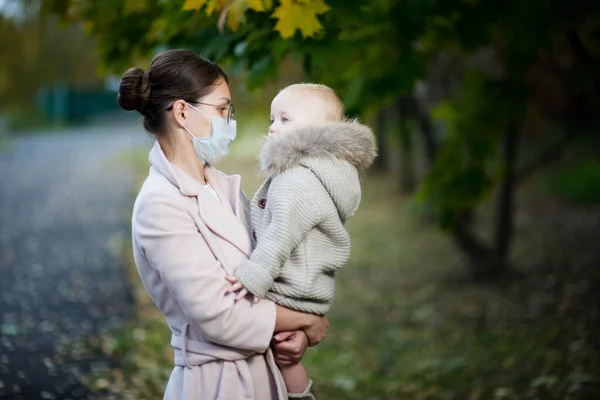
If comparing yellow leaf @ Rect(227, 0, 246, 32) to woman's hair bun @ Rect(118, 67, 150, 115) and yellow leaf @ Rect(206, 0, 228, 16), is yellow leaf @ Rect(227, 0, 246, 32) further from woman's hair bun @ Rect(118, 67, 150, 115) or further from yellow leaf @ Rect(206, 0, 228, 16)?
woman's hair bun @ Rect(118, 67, 150, 115)

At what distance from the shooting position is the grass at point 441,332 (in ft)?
20.5

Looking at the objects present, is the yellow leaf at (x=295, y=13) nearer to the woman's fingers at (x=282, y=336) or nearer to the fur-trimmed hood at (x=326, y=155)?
the fur-trimmed hood at (x=326, y=155)

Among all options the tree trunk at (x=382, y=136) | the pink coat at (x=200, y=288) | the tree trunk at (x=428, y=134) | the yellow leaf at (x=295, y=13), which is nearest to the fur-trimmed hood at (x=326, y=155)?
the pink coat at (x=200, y=288)

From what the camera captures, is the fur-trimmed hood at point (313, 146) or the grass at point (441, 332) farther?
the grass at point (441, 332)

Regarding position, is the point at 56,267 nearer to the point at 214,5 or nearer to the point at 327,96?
the point at 214,5

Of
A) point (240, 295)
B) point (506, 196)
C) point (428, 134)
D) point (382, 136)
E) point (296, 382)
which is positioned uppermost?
point (382, 136)

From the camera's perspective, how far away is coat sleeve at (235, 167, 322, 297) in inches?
98.8

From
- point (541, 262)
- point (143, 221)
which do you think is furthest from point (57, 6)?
point (541, 262)

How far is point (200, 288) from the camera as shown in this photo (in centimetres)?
246

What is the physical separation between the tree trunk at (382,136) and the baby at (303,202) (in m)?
13.2

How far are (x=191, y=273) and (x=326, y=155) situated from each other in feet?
1.87

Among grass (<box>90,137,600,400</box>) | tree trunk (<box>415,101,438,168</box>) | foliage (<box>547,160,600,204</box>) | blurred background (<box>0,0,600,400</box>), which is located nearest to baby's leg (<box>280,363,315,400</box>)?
blurred background (<box>0,0,600,400</box>)

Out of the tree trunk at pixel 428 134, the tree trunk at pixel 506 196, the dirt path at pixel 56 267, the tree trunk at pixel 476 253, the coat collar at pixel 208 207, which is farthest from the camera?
the tree trunk at pixel 476 253

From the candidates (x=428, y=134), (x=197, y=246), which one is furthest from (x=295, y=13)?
(x=428, y=134)
